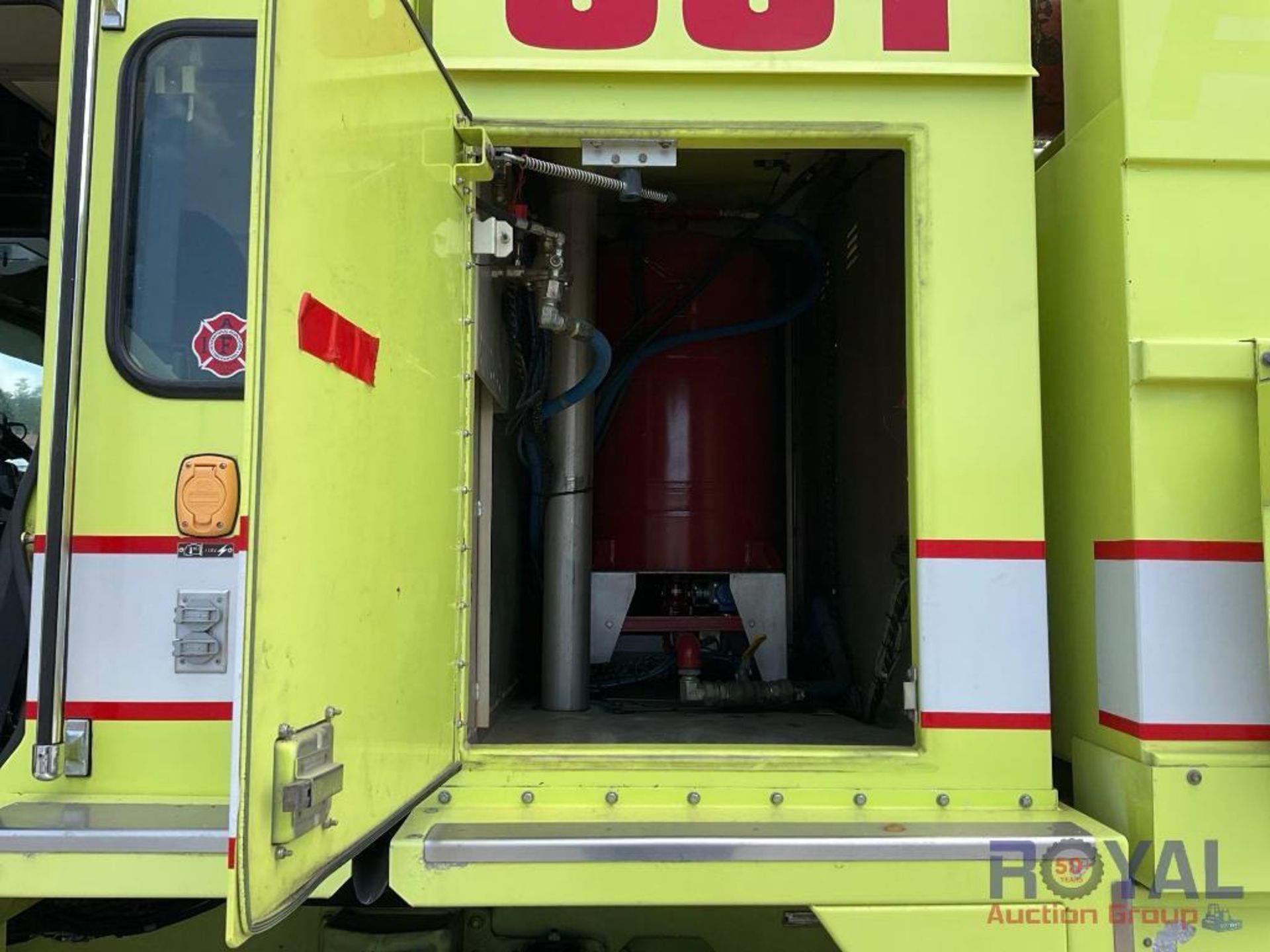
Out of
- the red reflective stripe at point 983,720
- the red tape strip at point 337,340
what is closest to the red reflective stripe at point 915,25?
the red tape strip at point 337,340

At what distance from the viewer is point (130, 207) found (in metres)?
1.68

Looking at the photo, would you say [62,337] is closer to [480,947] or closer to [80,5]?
[80,5]

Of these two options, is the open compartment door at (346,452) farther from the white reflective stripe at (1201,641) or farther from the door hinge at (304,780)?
the white reflective stripe at (1201,641)

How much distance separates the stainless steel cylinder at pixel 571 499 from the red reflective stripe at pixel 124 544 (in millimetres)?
1233

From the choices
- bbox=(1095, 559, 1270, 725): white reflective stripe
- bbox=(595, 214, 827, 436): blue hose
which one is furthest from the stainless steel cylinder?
bbox=(1095, 559, 1270, 725): white reflective stripe

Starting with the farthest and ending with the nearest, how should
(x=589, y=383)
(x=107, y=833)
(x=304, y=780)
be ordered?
(x=589, y=383), (x=107, y=833), (x=304, y=780)

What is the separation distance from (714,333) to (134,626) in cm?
214

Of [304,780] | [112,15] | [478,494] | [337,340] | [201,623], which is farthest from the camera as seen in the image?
[478,494]

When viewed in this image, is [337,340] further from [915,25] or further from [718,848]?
[915,25]

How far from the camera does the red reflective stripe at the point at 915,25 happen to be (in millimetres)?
1812

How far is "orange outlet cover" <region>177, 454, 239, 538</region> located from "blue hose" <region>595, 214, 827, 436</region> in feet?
5.59

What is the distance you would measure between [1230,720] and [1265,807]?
154 millimetres

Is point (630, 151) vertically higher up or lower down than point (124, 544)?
higher up

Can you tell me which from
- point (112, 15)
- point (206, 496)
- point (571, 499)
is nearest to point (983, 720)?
point (571, 499)
